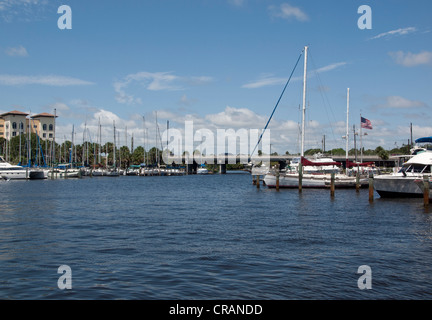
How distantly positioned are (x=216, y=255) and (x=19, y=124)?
187704 mm

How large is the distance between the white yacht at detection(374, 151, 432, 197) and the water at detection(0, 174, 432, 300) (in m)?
10.4

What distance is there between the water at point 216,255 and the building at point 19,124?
548ft

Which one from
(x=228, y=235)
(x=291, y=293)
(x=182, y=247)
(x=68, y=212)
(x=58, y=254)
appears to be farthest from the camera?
(x=68, y=212)

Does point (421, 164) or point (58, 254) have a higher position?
point (421, 164)

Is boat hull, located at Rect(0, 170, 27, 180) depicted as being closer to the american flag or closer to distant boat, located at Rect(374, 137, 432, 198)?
the american flag

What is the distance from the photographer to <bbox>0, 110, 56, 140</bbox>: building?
181875 millimetres

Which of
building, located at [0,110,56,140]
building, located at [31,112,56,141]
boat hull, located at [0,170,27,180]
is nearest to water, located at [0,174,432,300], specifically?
boat hull, located at [0,170,27,180]

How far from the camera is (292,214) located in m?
31.1

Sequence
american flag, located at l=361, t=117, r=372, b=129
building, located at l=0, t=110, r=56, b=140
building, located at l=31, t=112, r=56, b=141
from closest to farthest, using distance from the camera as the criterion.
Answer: american flag, located at l=361, t=117, r=372, b=129 → building, located at l=0, t=110, r=56, b=140 → building, located at l=31, t=112, r=56, b=141

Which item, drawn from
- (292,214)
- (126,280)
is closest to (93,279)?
(126,280)

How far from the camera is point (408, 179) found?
1603 inches

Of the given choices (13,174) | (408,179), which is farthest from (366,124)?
(13,174)
